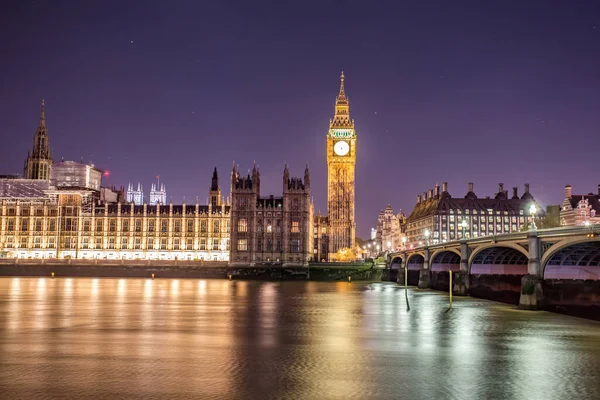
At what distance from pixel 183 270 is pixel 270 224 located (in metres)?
23.7

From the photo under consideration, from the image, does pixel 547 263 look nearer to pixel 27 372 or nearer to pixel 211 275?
pixel 27 372

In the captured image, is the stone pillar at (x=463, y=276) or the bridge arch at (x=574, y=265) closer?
the bridge arch at (x=574, y=265)

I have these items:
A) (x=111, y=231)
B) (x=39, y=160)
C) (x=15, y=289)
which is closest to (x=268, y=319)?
(x=15, y=289)

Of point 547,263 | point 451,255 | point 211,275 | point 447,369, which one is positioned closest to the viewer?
point 447,369

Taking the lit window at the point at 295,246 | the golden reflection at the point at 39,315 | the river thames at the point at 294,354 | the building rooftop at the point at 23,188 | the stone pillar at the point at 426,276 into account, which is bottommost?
the river thames at the point at 294,354

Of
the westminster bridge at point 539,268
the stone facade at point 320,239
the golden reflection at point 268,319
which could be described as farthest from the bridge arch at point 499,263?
the stone facade at point 320,239

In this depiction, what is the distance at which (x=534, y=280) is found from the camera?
57188 millimetres

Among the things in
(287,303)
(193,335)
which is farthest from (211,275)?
(193,335)

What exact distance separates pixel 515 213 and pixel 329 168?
191 ft

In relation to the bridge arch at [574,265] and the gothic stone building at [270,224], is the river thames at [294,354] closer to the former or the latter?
the bridge arch at [574,265]

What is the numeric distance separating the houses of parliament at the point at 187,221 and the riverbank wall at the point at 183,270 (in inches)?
337

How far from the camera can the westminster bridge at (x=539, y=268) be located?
184 feet

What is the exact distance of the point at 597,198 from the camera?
4958 inches

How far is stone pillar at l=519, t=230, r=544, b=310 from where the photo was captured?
57000mm
